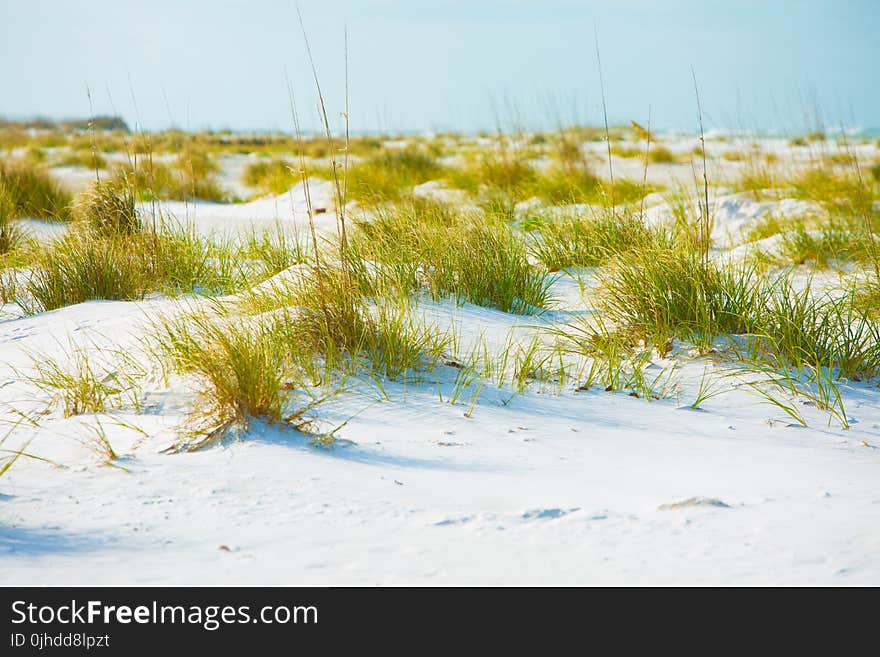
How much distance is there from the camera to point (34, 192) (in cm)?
741

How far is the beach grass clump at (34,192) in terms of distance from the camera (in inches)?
276

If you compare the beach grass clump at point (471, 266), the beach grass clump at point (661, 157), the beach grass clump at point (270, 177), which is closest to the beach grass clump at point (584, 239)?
the beach grass clump at point (471, 266)

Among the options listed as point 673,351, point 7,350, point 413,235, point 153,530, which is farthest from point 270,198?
point 153,530

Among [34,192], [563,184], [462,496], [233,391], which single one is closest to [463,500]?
[462,496]

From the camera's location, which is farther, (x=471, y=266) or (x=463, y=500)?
(x=471, y=266)

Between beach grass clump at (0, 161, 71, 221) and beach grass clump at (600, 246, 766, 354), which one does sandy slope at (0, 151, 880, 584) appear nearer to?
beach grass clump at (600, 246, 766, 354)

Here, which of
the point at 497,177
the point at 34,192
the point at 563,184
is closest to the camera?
the point at 34,192

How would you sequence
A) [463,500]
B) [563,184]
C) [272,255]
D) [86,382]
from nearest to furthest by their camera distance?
Answer: [463,500] → [86,382] → [272,255] → [563,184]

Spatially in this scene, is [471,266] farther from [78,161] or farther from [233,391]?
[78,161]

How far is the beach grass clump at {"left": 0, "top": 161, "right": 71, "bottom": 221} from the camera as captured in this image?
7.00 meters

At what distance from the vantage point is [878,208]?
6.87m

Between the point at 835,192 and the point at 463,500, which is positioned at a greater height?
the point at 835,192

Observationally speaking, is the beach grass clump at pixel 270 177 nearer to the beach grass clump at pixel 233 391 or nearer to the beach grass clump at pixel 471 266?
the beach grass clump at pixel 471 266

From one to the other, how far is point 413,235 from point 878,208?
4531 millimetres
